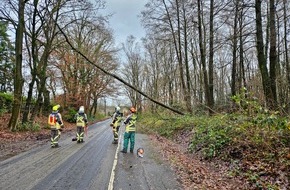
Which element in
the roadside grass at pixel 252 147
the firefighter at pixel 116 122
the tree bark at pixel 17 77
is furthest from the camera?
the tree bark at pixel 17 77

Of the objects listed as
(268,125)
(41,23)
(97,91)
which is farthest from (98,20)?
(97,91)

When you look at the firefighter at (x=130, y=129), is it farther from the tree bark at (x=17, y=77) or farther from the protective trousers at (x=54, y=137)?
the tree bark at (x=17, y=77)

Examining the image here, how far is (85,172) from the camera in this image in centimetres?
862

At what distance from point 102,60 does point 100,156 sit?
32121 millimetres

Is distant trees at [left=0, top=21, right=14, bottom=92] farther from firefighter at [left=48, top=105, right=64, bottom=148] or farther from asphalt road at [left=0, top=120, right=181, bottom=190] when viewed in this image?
asphalt road at [left=0, top=120, right=181, bottom=190]

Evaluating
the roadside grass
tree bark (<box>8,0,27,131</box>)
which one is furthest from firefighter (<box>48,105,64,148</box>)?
tree bark (<box>8,0,27,131</box>)

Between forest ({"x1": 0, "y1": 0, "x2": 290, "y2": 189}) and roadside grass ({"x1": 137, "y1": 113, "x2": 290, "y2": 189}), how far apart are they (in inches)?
2.7

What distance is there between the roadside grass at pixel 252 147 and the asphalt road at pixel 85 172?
6.63 ft

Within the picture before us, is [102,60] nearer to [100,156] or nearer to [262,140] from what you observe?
[100,156]

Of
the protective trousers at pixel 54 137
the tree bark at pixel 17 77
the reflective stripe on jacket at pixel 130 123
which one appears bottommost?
the protective trousers at pixel 54 137

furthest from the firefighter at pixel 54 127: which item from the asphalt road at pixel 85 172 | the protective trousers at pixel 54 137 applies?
the asphalt road at pixel 85 172

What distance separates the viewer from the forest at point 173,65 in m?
12.3

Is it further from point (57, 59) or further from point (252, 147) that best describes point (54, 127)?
point (57, 59)

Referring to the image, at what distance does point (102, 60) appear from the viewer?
139 feet
